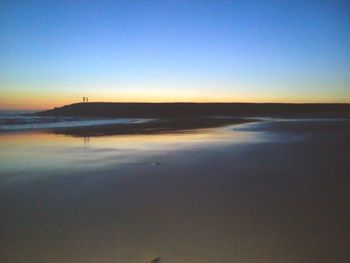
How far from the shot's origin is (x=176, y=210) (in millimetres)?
4598

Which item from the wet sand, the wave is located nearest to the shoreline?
the wave

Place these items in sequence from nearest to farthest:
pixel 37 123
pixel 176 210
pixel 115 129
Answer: pixel 176 210
pixel 115 129
pixel 37 123

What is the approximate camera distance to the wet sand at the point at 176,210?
11.1ft

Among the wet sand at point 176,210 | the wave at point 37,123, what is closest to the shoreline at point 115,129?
the wave at point 37,123

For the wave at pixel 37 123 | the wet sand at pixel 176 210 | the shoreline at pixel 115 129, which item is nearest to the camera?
the wet sand at pixel 176 210

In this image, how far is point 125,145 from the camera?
39.8 ft

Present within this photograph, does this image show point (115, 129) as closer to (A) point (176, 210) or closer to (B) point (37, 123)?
(B) point (37, 123)

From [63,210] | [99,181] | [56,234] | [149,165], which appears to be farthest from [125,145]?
[56,234]

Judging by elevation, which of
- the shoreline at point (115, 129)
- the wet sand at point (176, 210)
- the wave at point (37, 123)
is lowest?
the wet sand at point (176, 210)

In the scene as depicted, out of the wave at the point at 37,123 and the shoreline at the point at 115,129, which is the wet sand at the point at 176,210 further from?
the wave at the point at 37,123

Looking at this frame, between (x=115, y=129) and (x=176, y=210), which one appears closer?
(x=176, y=210)

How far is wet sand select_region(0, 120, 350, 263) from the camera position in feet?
11.1

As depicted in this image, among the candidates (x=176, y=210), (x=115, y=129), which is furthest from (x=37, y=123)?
(x=176, y=210)

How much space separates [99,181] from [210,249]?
11.3ft
